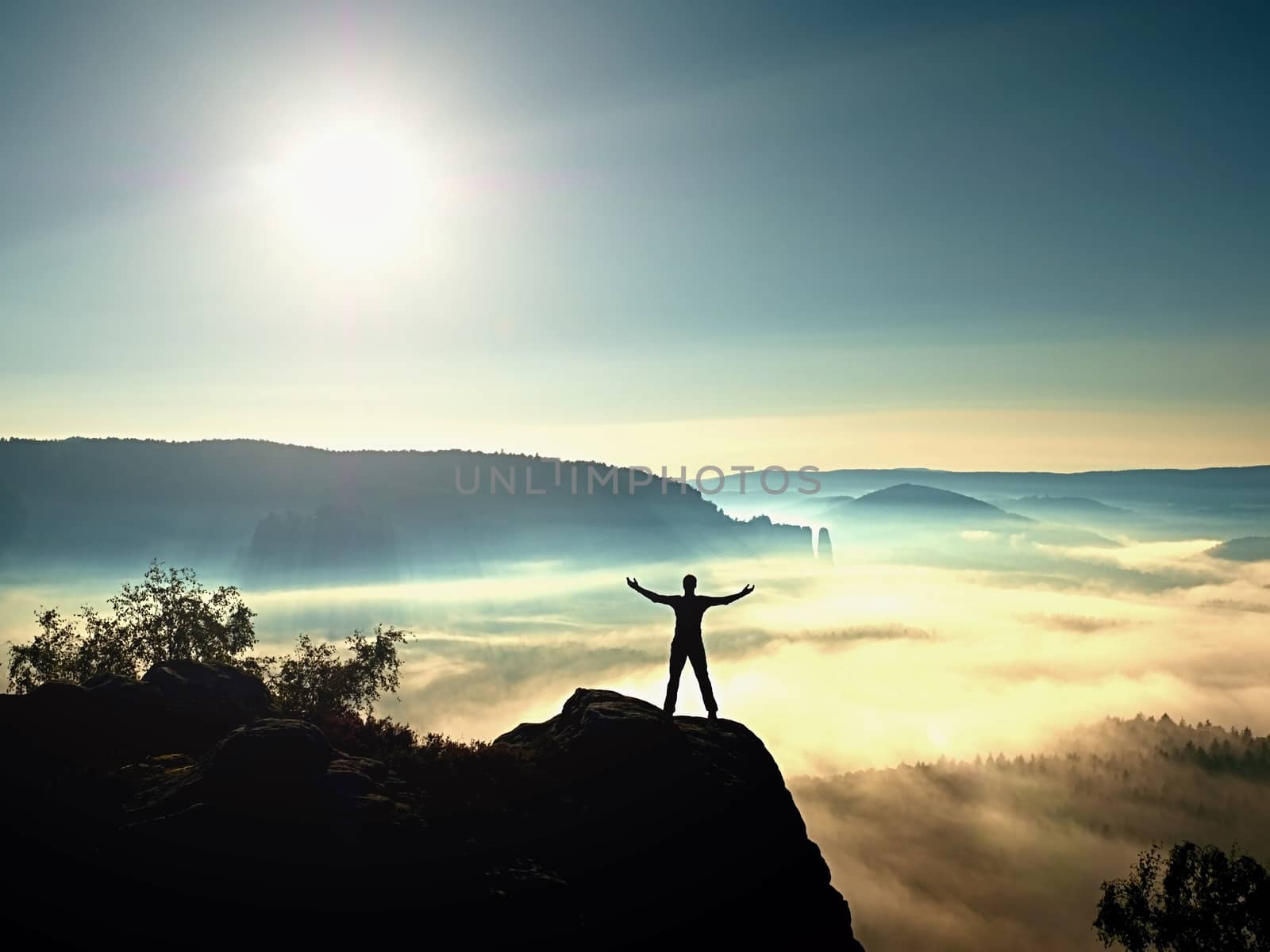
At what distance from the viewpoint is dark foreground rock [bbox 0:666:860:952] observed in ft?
41.0

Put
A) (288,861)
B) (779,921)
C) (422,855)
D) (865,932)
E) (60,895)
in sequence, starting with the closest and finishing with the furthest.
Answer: (60,895), (288,861), (422,855), (779,921), (865,932)

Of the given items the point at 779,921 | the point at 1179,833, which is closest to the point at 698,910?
the point at 779,921

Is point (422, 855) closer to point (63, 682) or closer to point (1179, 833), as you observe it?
point (63, 682)

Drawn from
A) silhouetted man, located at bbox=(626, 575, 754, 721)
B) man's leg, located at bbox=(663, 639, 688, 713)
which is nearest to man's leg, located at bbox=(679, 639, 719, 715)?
silhouetted man, located at bbox=(626, 575, 754, 721)

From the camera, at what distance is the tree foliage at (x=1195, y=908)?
3152 cm

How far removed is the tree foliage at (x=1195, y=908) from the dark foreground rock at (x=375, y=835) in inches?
983

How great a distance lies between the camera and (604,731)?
18375 millimetres

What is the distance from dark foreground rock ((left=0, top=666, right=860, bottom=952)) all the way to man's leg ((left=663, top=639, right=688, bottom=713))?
202cm

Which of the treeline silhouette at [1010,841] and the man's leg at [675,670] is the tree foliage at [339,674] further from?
the treeline silhouette at [1010,841]

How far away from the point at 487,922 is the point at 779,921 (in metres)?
7.30

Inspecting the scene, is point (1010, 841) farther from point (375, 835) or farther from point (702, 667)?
point (375, 835)

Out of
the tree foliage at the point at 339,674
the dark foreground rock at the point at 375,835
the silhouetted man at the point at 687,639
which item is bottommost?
the tree foliage at the point at 339,674

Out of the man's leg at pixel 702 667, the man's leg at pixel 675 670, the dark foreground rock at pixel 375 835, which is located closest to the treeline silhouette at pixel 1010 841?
the man's leg at pixel 702 667

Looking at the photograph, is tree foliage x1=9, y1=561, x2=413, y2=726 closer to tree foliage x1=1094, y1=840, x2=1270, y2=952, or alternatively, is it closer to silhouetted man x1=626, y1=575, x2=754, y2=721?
silhouetted man x1=626, y1=575, x2=754, y2=721
